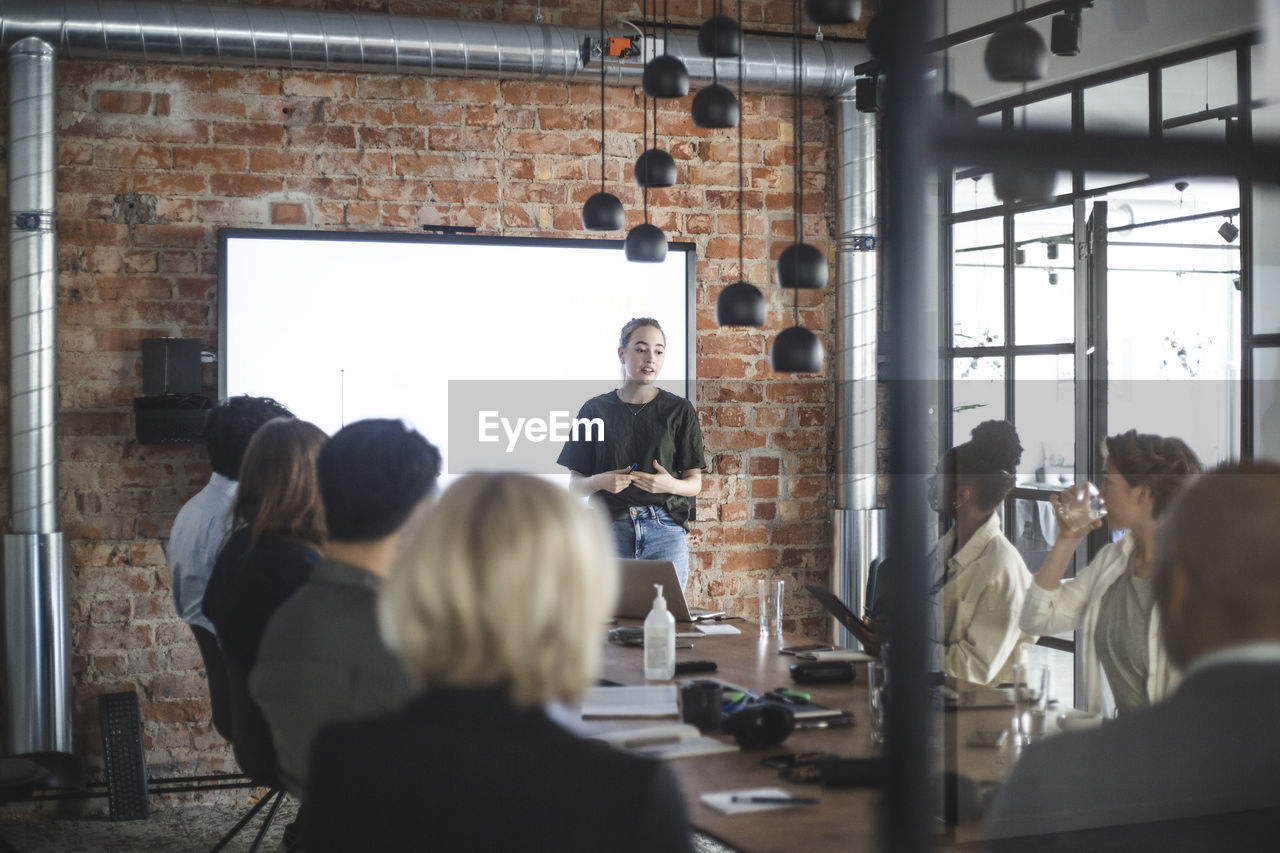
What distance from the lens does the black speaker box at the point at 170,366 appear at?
435 cm

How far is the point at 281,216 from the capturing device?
467 cm

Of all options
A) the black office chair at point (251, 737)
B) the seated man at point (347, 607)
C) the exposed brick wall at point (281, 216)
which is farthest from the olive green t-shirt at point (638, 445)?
the seated man at point (347, 607)

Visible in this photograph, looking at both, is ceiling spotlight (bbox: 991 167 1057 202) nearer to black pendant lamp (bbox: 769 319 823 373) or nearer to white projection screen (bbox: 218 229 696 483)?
black pendant lamp (bbox: 769 319 823 373)

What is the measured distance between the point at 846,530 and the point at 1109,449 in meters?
3.56

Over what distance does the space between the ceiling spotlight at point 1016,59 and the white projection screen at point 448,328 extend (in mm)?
3249

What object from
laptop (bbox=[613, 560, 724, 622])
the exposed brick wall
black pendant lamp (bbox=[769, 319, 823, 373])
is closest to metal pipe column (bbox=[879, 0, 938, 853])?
black pendant lamp (bbox=[769, 319, 823, 373])

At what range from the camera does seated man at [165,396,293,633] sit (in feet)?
10.5

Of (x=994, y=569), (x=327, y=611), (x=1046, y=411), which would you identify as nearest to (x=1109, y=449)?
(x=1046, y=411)

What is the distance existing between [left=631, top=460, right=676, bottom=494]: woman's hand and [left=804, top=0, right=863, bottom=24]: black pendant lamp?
2.07 m

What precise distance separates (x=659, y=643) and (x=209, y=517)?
126cm

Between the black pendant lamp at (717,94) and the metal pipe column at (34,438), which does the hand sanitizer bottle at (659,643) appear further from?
the metal pipe column at (34,438)

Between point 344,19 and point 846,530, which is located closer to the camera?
point 344,19

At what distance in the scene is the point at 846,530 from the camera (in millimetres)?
5082

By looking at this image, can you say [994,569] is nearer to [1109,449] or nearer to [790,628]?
[1109,449]
